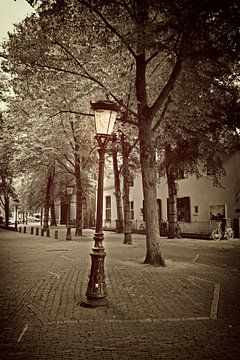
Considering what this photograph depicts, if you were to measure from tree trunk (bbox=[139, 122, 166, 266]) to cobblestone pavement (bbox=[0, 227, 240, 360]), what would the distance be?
0.63 metres


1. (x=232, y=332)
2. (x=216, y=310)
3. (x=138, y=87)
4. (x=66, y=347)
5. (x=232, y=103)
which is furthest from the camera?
(x=232, y=103)

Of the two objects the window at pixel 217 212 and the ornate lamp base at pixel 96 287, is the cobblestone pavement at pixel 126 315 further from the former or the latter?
the window at pixel 217 212

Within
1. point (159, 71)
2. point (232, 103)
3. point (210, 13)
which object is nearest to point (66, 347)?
point (210, 13)

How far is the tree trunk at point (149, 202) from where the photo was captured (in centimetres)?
1033

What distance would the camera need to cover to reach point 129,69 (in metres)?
13.8

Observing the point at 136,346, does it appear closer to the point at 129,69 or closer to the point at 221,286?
the point at 221,286

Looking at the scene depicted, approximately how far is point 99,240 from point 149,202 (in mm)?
4397

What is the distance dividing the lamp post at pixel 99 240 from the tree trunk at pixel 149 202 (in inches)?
159

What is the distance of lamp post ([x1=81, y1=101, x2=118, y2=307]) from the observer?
6.06 metres

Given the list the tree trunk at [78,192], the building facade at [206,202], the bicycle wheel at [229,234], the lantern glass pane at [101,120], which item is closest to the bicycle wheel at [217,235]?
the bicycle wheel at [229,234]

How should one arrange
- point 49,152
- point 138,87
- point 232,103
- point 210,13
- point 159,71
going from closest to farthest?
point 210,13, point 138,87, point 159,71, point 232,103, point 49,152

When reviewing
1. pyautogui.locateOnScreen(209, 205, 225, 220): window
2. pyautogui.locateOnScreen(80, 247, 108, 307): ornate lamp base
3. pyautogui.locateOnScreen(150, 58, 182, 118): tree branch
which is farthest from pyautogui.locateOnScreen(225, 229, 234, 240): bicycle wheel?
pyautogui.locateOnScreen(80, 247, 108, 307): ornate lamp base

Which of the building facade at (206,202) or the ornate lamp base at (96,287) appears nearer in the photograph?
the ornate lamp base at (96,287)

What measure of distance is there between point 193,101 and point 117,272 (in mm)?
7998
